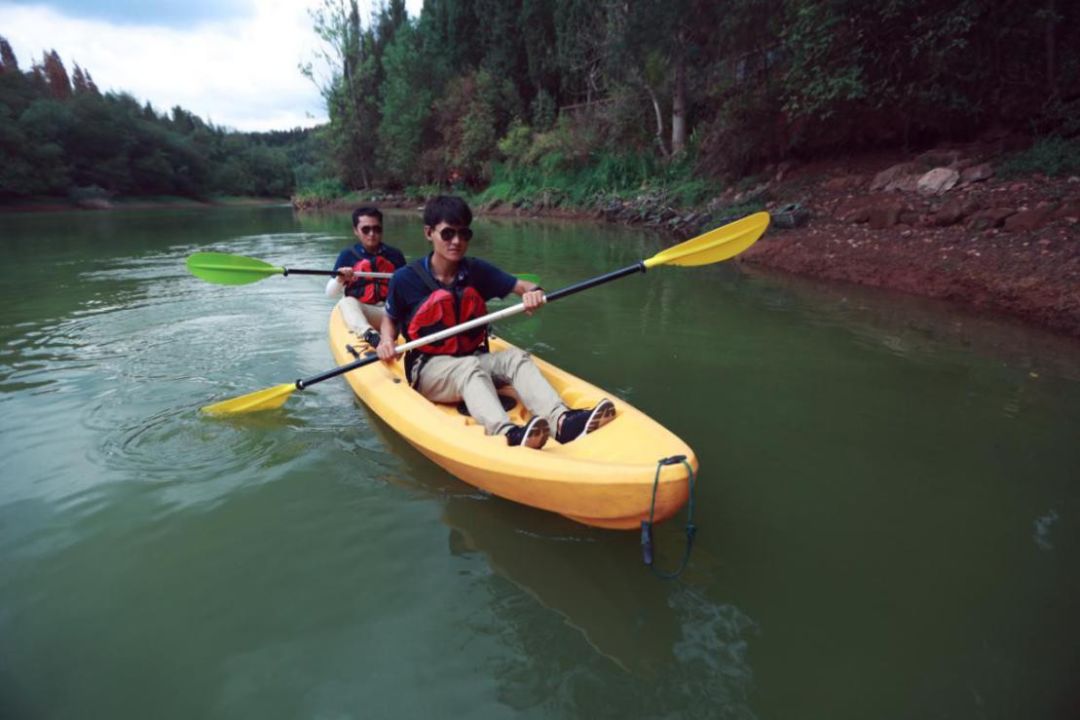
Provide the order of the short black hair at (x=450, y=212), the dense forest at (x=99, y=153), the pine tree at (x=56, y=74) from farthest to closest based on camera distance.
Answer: the pine tree at (x=56, y=74), the dense forest at (x=99, y=153), the short black hair at (x=450, y=212)

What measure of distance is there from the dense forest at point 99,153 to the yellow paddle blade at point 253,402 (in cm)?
3434

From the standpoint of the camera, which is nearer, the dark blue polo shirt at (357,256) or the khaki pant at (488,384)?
the khaki pant at (488,384)

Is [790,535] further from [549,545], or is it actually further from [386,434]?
[386,434]

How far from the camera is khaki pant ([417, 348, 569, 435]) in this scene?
232cm

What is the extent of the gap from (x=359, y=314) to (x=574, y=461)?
270 centimetres

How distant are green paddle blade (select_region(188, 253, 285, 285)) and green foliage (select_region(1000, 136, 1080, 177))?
7914mm

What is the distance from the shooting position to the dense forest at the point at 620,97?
6.99 metres

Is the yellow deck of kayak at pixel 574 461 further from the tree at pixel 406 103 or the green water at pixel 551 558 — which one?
the tree at pixel 406 103

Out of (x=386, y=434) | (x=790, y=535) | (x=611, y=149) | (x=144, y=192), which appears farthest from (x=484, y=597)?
(x=144, y=192)

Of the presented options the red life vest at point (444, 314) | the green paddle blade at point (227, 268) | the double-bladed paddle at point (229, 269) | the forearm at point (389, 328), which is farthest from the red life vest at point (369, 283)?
the red life vest at point (444, 314)

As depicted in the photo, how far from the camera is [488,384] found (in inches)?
96.7

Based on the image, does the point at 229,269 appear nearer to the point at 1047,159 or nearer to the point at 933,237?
the point at 933,237

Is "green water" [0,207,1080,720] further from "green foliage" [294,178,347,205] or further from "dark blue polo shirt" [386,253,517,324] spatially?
"green foliage" [294,178,347,205]

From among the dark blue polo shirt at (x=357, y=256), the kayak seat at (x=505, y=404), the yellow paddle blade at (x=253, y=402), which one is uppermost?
the dark blue polo shirt at (x=357, y=256)
